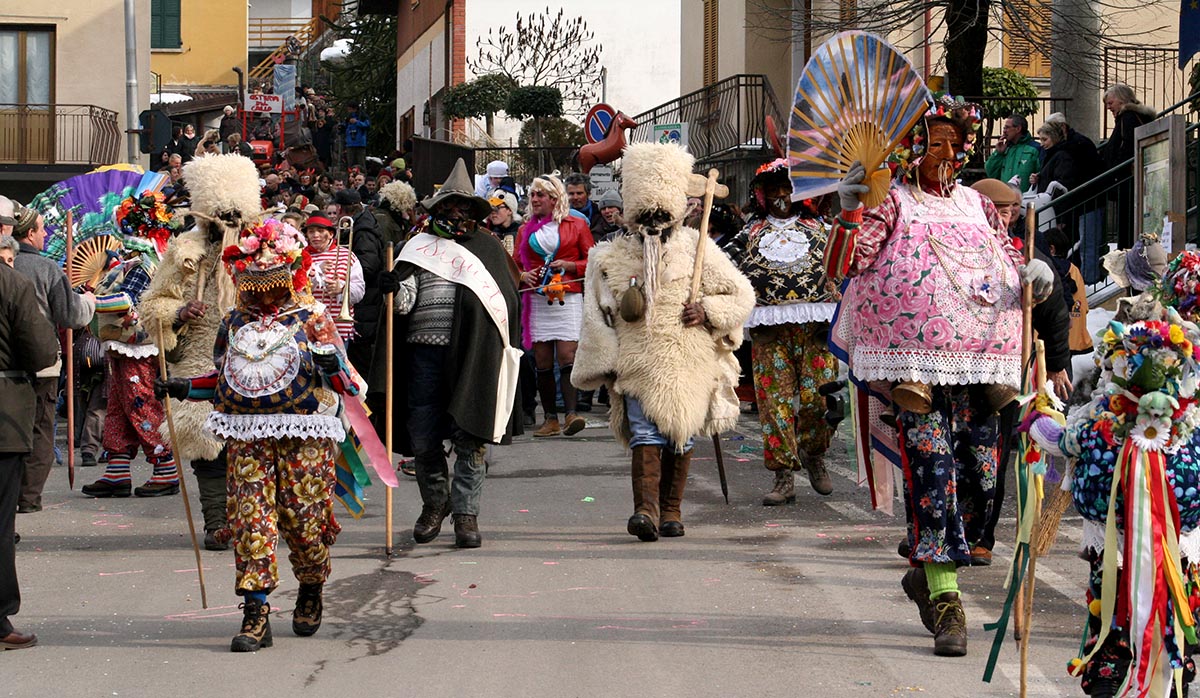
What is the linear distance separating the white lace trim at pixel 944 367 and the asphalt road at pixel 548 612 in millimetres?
1029

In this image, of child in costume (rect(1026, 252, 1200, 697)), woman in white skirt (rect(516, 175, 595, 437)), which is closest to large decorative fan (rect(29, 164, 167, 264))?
woman in white skirt (rect(516, 175, 595, 437))

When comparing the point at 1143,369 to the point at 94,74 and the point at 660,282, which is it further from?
the point at 94,74

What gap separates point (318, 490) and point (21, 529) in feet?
13.1

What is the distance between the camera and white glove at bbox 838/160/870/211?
Answer: 6.42 meters

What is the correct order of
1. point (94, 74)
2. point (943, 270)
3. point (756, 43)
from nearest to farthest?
point (943, 270), point (756, 43), point (94, 74)

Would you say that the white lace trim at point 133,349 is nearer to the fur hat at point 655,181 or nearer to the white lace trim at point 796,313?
the fur hat at point 655,181

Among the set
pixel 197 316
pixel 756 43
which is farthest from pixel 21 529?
pixel 756 43

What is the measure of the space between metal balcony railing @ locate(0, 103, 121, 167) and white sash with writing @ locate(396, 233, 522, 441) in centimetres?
2729

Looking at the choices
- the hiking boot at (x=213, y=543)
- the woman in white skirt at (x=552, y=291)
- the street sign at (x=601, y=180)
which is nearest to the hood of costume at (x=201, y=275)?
the hiking boot at (x=213, y=543)

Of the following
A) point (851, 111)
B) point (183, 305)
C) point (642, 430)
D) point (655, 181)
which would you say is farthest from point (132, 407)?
point (851, 111)

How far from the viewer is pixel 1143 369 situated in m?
5.11

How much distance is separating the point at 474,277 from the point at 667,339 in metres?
1.09

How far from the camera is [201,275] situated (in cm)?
911

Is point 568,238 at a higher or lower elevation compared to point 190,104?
lower
